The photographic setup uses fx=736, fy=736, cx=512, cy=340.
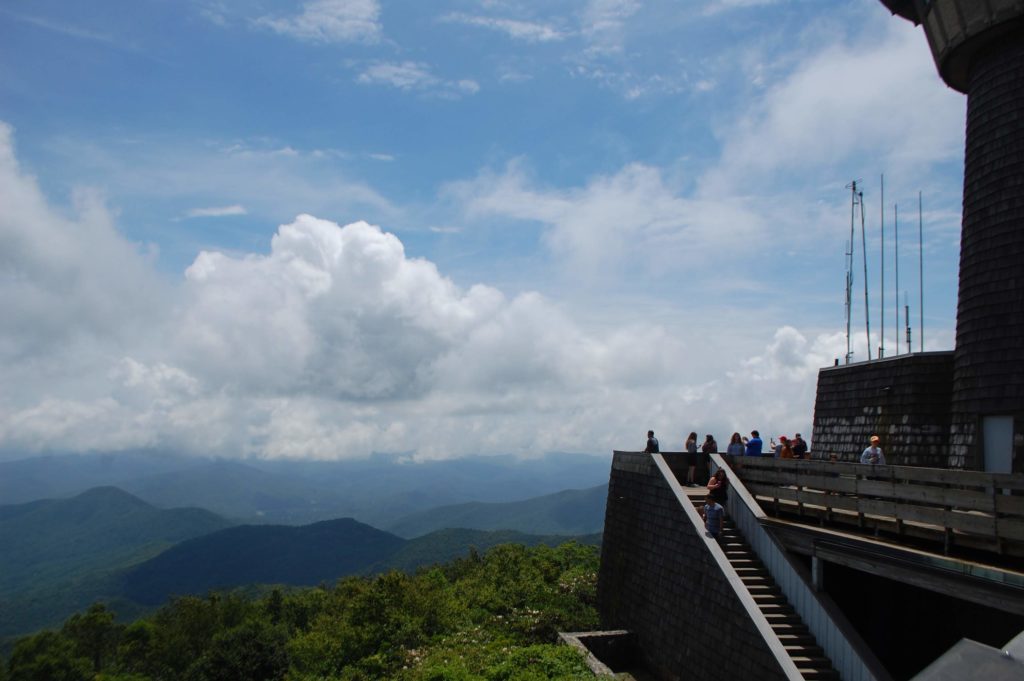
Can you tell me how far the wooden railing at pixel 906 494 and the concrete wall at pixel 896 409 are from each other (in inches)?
165

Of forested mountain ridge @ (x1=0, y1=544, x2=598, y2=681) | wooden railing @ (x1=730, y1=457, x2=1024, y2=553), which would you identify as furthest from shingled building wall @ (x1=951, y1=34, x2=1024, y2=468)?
forested mountain ridge @ (x1=0, y1=544, x2=598, y2=681)

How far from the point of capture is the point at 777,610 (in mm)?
13391

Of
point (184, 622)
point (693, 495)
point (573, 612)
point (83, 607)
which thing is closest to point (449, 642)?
point (573, 612)

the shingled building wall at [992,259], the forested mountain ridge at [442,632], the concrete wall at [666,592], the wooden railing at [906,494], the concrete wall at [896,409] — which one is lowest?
the forested mountain ridge at [442,632]

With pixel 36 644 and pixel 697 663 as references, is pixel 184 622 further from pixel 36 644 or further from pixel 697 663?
pixel 697 663

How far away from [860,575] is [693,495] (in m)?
4.06

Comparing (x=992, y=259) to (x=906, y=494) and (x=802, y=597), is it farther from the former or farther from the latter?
(x=802, y=597)


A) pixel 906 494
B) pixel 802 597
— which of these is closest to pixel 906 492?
pixel 906 494

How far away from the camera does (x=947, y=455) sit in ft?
54.4

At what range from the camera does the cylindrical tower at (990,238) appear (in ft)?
49.2

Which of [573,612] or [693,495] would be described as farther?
[573,612]

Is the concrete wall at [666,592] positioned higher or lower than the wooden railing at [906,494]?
lower

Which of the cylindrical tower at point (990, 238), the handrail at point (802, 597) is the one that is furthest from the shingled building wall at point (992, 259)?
the handrail at point (802, 597)

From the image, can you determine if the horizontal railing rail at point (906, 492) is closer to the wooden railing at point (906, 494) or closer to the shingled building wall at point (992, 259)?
the wooden railing at point (906, 494)
